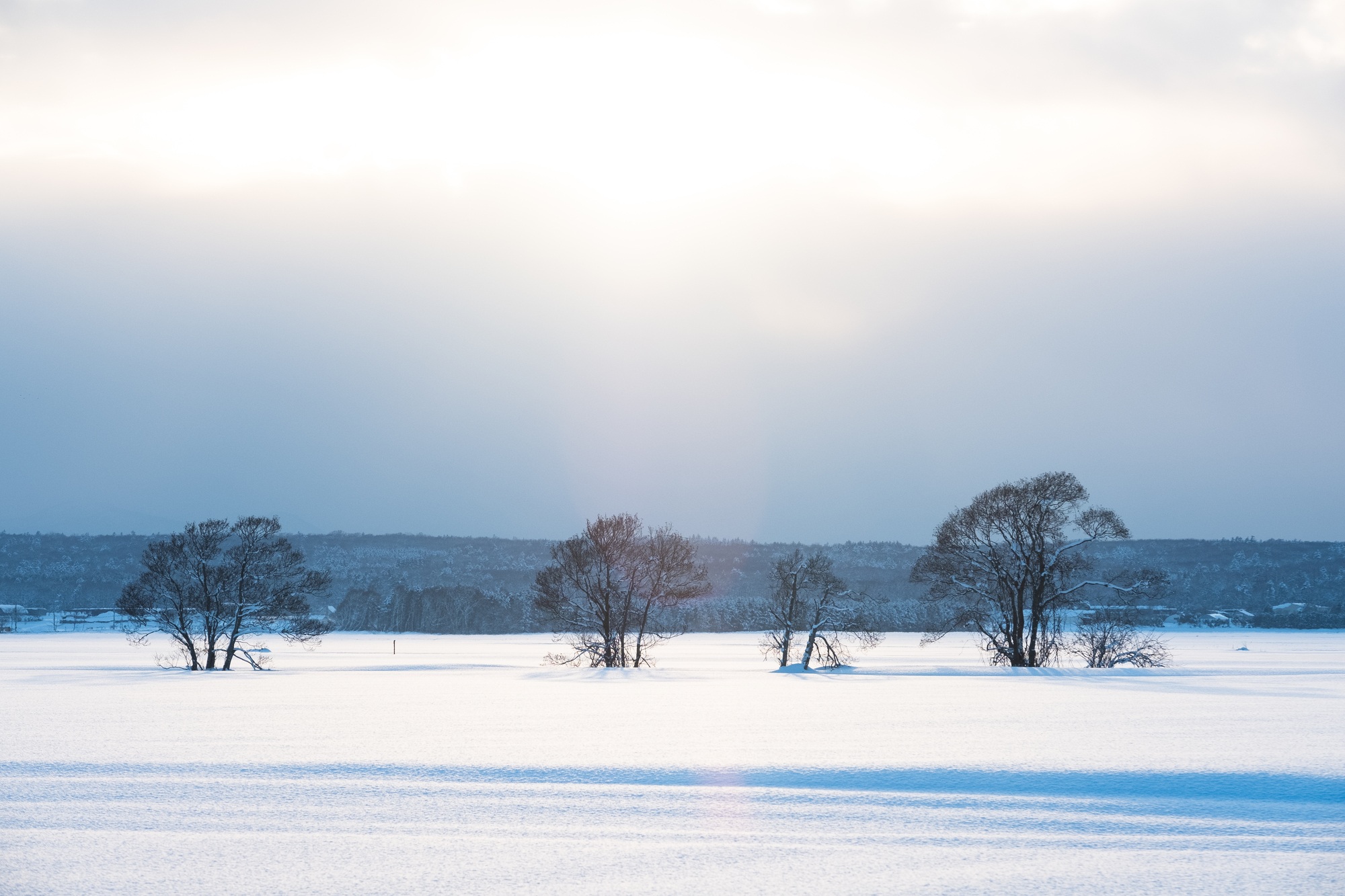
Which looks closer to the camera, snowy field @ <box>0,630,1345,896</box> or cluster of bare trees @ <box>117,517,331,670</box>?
snowy field @ <box>0,630,1345,896</box>

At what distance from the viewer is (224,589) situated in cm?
5406

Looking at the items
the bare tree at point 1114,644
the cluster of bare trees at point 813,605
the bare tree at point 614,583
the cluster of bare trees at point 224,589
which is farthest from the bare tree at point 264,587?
the bare tree at point 1114,644

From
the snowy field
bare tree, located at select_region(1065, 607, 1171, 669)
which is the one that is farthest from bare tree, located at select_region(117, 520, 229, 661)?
bare tree, located at select_region(1065, 607, 1171, 669)

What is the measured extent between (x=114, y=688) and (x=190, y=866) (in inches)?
1216

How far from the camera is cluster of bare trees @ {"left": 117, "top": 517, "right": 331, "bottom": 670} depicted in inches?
2105

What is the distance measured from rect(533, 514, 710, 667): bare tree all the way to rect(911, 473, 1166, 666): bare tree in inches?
550

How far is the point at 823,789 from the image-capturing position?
497 inches

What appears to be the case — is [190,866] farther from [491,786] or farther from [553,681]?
[553,681]

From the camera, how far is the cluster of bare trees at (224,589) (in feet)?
175

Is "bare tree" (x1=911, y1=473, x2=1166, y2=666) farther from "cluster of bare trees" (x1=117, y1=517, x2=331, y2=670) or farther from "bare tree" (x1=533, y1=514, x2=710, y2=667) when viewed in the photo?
"cluster of bare trees" (x1=117, y1=517, x2=331, y2=670)

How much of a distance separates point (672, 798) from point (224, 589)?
1911 inches

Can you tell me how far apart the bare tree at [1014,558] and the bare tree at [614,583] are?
1398 cm

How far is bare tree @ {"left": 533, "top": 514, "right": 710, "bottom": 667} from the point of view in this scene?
59469mm

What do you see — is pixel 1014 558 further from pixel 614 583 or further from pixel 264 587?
pixel 264 587
